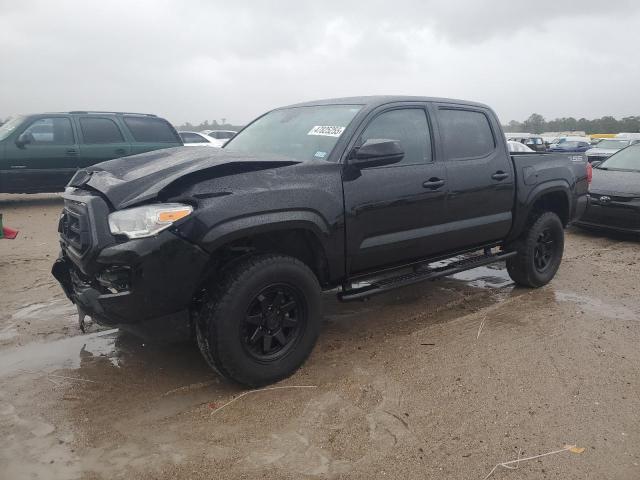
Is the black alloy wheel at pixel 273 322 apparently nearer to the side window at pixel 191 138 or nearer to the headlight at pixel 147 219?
the headlight at pixel 147 219

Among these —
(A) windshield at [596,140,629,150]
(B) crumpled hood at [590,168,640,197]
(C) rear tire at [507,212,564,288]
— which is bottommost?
(C) rear tire at [507,212,564,288]

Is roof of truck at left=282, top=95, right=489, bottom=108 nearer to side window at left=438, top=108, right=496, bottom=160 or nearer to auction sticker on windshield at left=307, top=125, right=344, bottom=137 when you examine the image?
side window at left=438, top=108, right=496, bottom=160

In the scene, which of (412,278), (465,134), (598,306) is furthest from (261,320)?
(598,306)

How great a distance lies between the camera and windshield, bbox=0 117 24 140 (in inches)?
368

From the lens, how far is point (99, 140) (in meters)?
9.99

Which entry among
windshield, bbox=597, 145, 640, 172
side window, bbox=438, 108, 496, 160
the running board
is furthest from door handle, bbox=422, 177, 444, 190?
windshield, bbox=597, 145, 640, 172

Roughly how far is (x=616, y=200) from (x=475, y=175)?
439cm

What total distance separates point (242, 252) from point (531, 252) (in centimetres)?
317

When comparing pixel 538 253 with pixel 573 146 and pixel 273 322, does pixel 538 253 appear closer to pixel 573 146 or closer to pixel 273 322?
pixel 273 322

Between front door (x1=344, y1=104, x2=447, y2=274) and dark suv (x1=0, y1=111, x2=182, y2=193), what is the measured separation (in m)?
7.41

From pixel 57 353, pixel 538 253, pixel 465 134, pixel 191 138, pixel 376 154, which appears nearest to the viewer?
pixel 376 154

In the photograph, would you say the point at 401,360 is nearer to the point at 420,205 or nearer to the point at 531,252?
the point at 420,205

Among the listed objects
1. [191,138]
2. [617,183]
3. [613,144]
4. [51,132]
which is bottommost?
[617,183]

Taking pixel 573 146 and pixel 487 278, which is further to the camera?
pixel 573 146
